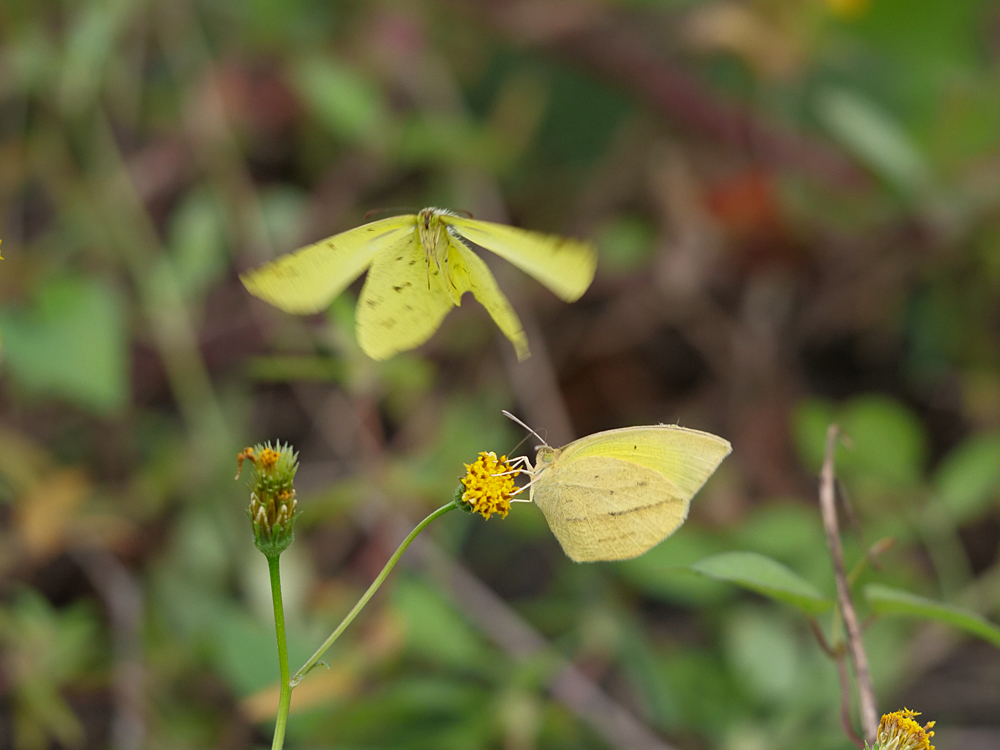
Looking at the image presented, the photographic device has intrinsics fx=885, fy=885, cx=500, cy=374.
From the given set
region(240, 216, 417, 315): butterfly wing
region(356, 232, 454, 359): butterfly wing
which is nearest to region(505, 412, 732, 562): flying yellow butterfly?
region(356, 232, 454, 359): butterfly wing

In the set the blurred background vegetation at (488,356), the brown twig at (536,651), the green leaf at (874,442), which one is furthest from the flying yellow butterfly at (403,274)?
the green leaf at (874,442)

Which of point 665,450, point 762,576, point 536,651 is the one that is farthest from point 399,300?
point 536,651

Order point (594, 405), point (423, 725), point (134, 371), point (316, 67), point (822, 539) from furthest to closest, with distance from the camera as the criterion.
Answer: point (594, 405) → point (316, 67) → point (134, 371) → point (822, 539) → point (423, 725)

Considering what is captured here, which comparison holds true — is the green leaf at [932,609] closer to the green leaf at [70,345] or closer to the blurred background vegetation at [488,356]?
the blurred background vegetation at [488,356]

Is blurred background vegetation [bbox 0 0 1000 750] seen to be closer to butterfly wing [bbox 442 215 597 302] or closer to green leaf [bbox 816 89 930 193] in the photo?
green leaf [bbox 816 89 930 193]

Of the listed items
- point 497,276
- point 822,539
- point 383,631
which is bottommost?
point 383,631

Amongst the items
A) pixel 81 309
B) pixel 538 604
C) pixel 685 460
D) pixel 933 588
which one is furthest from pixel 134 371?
pixel 933 588

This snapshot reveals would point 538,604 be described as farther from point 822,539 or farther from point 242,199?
point 242,199

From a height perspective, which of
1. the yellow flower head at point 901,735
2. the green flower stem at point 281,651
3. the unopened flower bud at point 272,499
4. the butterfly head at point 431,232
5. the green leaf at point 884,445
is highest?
the green leaf at point 884,445
